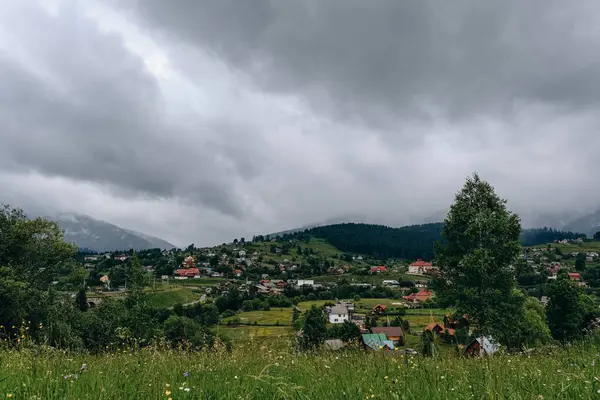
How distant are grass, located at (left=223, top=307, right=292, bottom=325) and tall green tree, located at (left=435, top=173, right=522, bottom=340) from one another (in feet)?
252

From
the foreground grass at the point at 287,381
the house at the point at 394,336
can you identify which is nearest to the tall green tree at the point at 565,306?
the house at the point at 394,336

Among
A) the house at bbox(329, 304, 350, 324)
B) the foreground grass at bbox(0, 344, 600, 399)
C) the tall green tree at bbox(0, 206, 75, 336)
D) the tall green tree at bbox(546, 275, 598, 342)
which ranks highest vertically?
the tall green tree at bbox(0, 206, 75, 336)

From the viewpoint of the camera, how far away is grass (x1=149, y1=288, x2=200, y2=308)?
116m

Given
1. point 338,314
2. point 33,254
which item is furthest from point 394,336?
point 33,254

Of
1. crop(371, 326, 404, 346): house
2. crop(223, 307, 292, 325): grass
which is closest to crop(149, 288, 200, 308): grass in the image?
crop(223, 307, 292, 325): grass

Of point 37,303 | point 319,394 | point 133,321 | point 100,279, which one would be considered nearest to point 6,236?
point 37,303

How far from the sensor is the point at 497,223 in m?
23.3

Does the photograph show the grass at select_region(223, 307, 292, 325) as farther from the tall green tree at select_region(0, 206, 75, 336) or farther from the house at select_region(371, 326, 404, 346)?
the tall green tree at select_region(0, 206, 75, 336)

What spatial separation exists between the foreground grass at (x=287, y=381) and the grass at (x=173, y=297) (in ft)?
378

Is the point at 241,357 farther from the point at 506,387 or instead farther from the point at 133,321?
the point at 133,321

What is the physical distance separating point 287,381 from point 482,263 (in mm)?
21419

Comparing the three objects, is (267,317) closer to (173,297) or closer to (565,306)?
(173,297)

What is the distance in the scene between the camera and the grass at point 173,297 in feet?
382

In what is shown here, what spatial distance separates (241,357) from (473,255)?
20347mm
